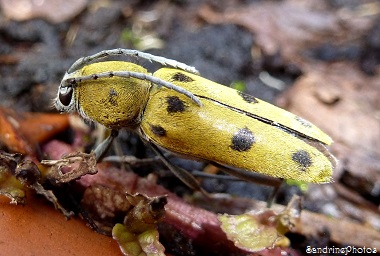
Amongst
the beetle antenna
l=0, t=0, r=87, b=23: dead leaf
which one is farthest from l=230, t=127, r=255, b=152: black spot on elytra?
l=0, t=0, r=87, b=23: dead leaf

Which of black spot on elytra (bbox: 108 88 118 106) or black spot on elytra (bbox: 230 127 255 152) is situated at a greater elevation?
black spot on elytra (bbox: 108 88 118 106)

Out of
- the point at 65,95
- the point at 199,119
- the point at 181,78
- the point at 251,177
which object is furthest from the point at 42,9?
the point at 251,177

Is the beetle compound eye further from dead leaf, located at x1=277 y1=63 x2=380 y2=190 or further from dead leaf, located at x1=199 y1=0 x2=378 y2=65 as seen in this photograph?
dead leaf, located at x1=199 y1=0 x2=378 y2=65

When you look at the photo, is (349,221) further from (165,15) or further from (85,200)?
(165,15)

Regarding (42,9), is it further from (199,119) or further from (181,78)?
(199,119)

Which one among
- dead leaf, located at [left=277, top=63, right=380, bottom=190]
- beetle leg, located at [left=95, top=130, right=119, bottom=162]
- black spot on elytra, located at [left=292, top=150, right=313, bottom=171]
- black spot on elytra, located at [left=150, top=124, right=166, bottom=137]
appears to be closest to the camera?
black spot on elytra, located at [left=292, top=150, right=313, bottom=171]

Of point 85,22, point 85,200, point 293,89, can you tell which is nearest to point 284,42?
point 293,89

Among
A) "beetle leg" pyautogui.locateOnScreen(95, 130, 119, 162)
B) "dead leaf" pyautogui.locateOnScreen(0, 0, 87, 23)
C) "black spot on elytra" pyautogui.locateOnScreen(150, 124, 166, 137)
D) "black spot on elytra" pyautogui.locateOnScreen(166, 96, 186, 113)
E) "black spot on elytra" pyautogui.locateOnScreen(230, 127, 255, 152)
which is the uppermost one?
"black spot on elytra" pyautogui.locateOnScreen(166, 96, 186, 113)

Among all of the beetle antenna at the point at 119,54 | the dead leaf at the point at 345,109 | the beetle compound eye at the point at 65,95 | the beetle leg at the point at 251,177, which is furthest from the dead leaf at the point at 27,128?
the dead leaf at the point at 345,109

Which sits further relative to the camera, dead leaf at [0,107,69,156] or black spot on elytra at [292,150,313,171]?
dead leaf at [0,107,69,156]
